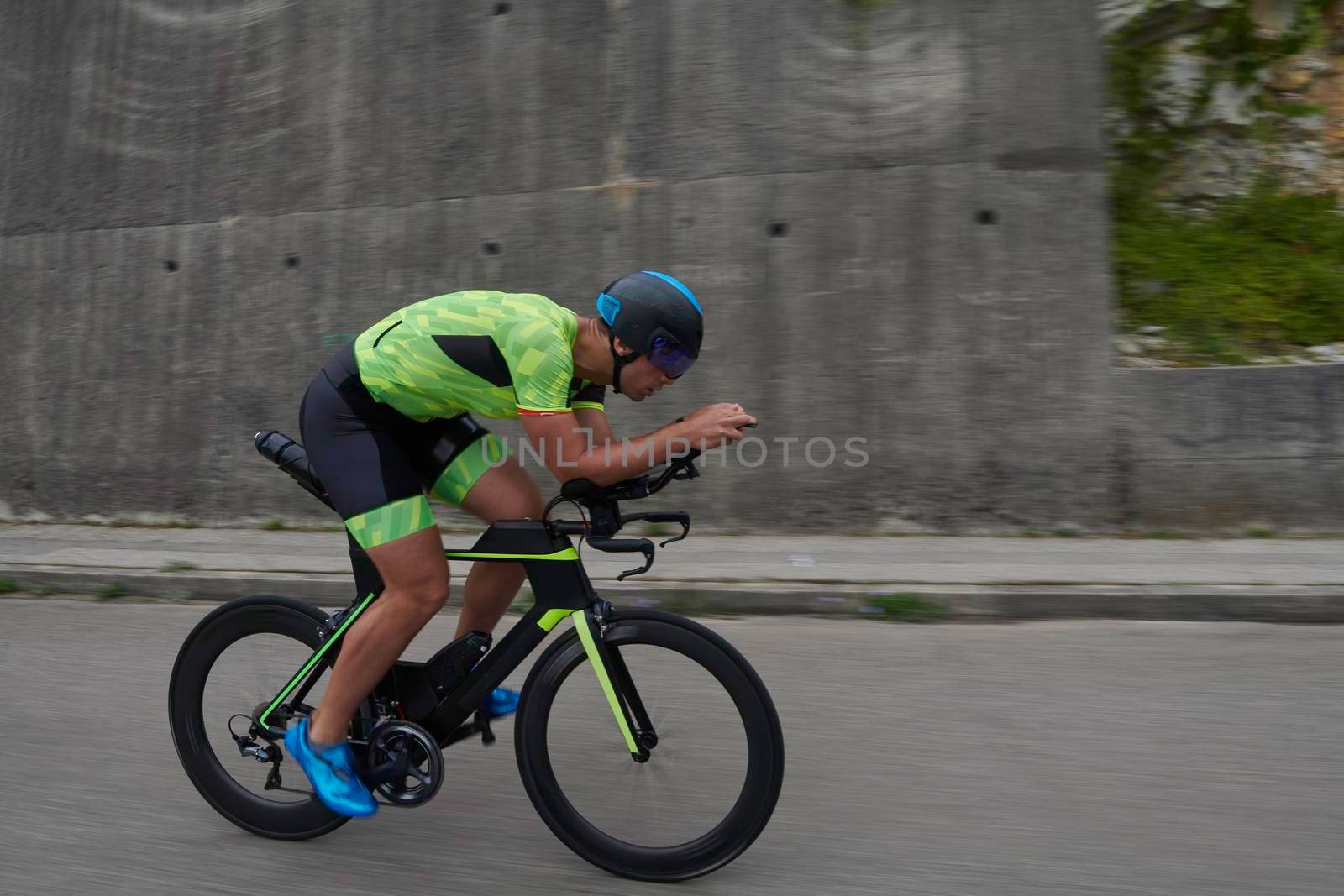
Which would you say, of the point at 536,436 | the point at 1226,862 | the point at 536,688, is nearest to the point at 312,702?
the point at 536,688

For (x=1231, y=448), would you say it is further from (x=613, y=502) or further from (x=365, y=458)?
(x=365, y=458)

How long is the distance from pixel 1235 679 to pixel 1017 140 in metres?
4.76

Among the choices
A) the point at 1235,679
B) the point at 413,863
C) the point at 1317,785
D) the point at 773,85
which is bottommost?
the point at 1235,679

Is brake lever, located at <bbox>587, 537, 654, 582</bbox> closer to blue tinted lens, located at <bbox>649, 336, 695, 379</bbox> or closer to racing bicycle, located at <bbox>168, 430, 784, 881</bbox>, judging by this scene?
racing bicycle, located at <bbox>168, 430, 784, 881</bbox>

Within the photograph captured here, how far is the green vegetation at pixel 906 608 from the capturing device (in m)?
5.75

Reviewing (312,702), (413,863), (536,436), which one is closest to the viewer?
(536,436)

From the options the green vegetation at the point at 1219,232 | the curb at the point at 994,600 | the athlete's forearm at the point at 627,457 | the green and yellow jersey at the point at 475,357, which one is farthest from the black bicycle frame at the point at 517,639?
the green vegetation at the point at 1219,232

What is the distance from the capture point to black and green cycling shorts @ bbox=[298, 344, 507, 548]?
299cm

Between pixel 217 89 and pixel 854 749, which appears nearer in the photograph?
pixel 854 749

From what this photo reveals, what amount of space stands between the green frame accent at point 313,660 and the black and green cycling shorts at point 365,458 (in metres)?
0.22

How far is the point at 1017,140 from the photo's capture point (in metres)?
7.90

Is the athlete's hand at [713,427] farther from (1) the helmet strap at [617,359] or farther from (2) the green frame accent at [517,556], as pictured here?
(2) the green frame accent at [517,556]

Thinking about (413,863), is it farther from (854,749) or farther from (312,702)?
(854,749)

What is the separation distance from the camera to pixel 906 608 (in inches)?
229
